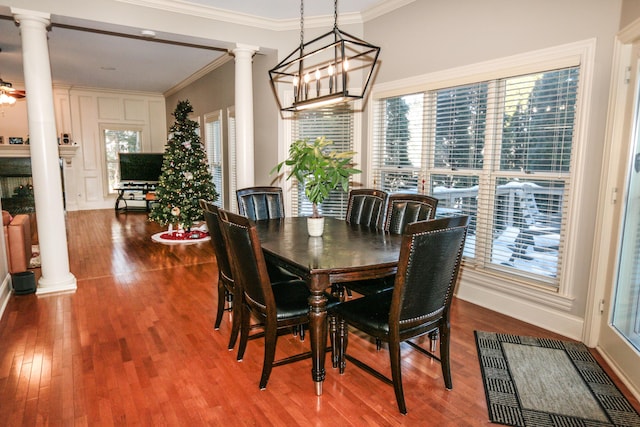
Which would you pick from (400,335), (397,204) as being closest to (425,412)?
(400,335)

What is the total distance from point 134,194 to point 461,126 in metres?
8.45

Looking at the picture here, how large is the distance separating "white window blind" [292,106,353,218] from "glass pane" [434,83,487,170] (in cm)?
128

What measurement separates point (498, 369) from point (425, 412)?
72cm

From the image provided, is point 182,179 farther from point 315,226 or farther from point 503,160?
point 503,160

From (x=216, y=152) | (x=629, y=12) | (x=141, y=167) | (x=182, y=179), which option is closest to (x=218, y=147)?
(x=216, y=152)

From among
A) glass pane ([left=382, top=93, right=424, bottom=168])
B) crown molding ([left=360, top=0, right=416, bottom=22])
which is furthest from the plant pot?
crown molding ([left=360, top=0, right=416, bottom=22])

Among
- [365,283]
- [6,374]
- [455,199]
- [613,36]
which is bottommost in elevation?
[6,374]

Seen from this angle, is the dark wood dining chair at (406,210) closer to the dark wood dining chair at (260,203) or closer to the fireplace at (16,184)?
the dark wood dining chair at (260,203)

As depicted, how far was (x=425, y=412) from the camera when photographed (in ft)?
6.84

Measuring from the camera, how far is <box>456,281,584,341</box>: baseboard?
2.96m

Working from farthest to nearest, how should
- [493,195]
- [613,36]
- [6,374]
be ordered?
1. [493,195]
2. [613,36]
3. [6,374]

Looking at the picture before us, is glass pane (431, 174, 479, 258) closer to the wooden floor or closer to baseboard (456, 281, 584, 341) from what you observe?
baseboard (456, 281, 584, 341)

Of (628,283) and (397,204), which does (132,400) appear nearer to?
(397,204)

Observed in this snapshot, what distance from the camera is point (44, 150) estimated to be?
369cm
